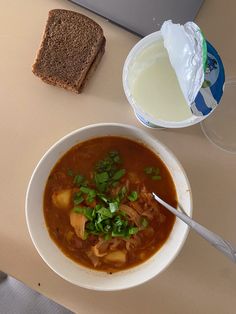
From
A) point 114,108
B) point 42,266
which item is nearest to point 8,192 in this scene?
point 42,266

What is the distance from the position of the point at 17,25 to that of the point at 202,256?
75cm

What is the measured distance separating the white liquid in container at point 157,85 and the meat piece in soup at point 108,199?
4.4 inches

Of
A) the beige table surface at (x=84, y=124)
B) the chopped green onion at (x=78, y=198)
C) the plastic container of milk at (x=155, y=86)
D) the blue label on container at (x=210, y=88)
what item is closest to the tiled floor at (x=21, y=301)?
the beige table surface at (x=84, y=124)

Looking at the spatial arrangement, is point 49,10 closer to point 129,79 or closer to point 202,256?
point 129,79

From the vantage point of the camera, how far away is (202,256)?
1.41 meters

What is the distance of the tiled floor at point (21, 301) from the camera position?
148 cm

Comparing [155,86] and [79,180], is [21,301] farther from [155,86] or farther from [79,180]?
[155,86]

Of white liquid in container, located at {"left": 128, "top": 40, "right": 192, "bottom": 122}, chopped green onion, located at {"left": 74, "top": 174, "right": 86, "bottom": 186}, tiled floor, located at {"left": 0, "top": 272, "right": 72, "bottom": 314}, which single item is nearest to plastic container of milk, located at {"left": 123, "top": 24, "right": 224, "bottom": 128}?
white liquid in container, located at {"left": 128, "top": 40, "right": 192, "bottom": 122}

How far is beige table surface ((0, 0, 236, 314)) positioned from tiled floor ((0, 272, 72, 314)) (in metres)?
0.07

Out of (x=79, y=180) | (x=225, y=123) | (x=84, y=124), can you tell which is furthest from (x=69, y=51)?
(x=225, y=123)

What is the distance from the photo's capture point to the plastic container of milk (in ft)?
4.26

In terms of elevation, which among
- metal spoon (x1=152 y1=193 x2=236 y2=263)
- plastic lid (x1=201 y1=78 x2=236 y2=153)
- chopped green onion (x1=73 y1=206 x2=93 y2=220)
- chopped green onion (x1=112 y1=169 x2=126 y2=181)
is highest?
plastic lid (x1=201 y1=78 x2=236 y2=153)

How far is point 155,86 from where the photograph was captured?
4.33 feet

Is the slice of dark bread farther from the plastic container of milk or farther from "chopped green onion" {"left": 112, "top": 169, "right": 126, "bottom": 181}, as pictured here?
"chopped green onion" {"left": 112, "top": 169, "right": 126, "bottom": 181}
